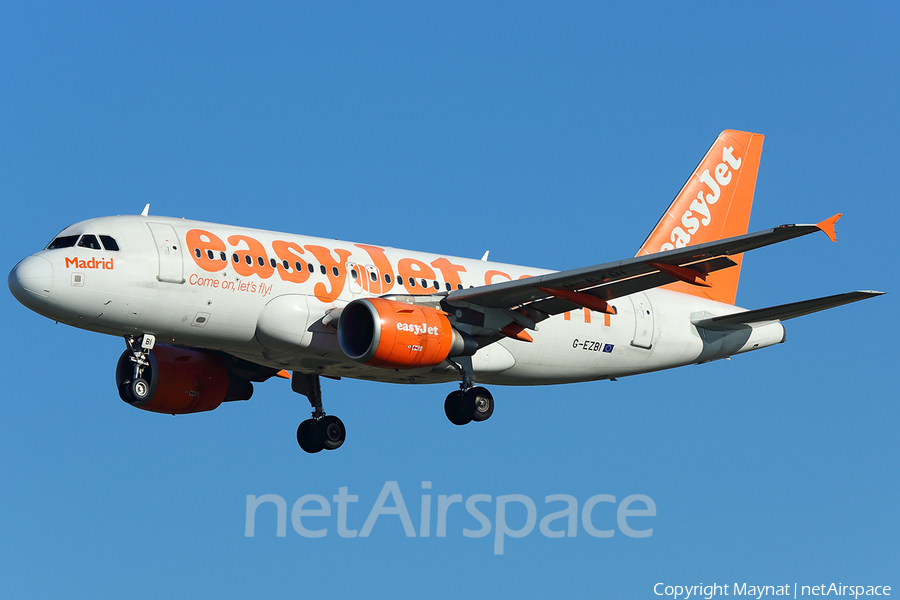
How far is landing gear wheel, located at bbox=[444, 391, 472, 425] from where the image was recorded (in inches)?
1267

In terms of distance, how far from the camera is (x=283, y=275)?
3012cm

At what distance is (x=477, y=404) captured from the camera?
105 ft

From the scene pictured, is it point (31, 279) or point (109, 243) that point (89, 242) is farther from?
point (31, 279)

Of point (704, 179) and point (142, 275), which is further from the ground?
point (704, 179)

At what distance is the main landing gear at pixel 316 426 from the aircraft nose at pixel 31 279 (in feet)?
31.9

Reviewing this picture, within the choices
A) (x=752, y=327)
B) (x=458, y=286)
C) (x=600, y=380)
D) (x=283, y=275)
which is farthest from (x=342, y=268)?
(x=752, y=327)

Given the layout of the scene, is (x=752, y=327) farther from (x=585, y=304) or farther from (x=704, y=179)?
(x=585, y=304)

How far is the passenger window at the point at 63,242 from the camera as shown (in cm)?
2862

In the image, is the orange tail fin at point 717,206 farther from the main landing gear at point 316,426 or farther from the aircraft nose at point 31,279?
the aircraft nose at point 31,279

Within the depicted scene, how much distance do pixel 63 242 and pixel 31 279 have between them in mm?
1515

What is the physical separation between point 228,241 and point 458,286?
7044 mm

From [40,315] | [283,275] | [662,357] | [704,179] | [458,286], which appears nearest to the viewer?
[40,315]

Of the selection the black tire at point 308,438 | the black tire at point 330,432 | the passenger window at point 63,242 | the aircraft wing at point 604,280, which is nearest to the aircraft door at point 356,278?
the aircraft wing at point 604,280

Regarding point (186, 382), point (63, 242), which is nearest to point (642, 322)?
point (186, 382)
